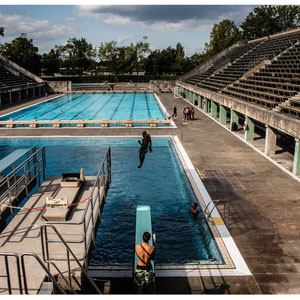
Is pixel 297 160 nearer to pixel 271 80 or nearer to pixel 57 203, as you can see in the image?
pixel 57 203

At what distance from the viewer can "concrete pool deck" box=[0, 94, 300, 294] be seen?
22.8 ft

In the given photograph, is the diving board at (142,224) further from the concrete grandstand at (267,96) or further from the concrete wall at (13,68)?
the concrete wall at (13,68)

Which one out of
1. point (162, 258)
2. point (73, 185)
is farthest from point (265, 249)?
point (73, 185)

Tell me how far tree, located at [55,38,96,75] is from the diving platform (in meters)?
83.5

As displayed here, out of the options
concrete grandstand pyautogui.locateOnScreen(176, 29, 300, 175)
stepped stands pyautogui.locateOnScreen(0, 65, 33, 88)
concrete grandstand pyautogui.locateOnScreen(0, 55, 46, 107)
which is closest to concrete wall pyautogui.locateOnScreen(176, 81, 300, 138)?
concrete grandstand pyautogui.locateOnScreen(176, 29, 300, 175)

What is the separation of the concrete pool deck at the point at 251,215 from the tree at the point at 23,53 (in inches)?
2329

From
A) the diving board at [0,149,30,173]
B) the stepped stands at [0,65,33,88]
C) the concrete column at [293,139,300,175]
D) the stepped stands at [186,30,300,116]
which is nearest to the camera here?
the diving board at [0,149,30,173]

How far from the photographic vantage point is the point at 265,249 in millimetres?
8320

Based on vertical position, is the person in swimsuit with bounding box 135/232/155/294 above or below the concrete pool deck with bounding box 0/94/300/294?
above

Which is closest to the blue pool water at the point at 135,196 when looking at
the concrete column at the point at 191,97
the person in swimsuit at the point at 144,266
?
the person in swimsuit at the point at 144,266

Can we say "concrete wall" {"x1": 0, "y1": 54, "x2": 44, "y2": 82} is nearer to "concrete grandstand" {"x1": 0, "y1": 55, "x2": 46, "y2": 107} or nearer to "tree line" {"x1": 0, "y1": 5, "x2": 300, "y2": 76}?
"concrete grandstand" {"x1": 0, "y1": 55, "x2": 46, "y2": 107}
